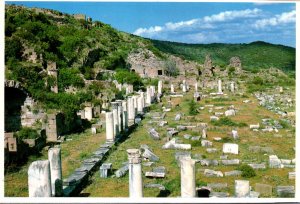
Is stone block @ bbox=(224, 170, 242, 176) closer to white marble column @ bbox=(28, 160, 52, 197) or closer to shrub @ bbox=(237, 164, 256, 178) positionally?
shrub @ bbox=(237, 164, 256, 178)

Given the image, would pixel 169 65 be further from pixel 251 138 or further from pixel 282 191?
pixel 282 191

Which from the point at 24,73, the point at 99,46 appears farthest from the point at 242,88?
the point at 24,73

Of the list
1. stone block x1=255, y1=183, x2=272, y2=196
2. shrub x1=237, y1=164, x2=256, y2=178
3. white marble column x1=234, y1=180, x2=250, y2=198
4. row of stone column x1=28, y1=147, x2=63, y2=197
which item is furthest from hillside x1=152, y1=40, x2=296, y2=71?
row of stone column x1=28, y1=147, x2=63, y2=197

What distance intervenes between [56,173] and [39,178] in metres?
1.37

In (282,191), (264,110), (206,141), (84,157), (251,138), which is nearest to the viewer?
(282,191)

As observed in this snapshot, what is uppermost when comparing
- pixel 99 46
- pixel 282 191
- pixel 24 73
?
pixel 99 46

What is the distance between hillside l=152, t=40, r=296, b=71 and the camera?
92375 mm

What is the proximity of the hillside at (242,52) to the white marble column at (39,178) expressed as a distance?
81.2 meters

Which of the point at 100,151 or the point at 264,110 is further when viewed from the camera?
the point at 264,110

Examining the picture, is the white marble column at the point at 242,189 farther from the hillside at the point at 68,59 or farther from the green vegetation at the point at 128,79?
the green vegetation at the point at 128,79

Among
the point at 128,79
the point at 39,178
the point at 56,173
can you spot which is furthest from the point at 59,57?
the point at 39,178

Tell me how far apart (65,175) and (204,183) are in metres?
3.74

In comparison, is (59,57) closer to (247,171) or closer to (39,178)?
(247,171)

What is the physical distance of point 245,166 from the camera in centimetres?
1154
